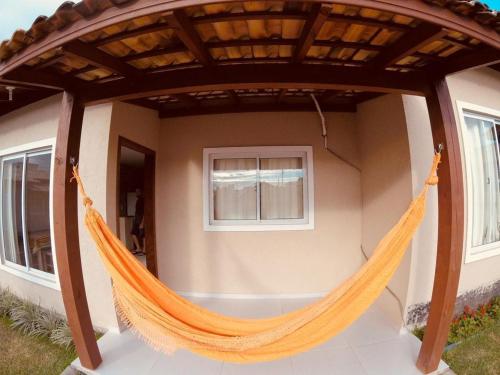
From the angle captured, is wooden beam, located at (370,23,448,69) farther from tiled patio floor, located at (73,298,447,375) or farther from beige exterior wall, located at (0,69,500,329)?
tiled patio floor, located at (73,298,447,375)

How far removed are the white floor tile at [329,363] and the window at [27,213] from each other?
2642 mm

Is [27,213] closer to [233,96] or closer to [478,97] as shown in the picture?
[233,96]

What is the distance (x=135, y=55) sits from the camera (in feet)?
4.72

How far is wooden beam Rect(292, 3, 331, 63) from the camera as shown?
3.36ft

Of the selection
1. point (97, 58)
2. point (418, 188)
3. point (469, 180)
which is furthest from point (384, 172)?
point (97, 58)

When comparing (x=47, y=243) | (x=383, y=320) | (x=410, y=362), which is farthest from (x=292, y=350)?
(x=47, y=243)

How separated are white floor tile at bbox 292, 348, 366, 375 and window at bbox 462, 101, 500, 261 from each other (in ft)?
5.14

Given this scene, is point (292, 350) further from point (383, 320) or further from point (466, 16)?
point (466, 16)

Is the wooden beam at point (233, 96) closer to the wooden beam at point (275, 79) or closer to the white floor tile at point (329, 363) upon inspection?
the wooden beam at point (275, 79)

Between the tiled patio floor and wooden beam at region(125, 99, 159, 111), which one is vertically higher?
wooden beam at region(125, 99, 159, 111)

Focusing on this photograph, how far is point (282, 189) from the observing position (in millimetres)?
3029

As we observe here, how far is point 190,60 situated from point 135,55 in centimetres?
32

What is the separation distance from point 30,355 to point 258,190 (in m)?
2.59

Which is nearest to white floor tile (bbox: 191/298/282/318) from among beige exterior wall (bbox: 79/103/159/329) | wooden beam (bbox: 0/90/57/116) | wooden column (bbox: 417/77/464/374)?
beige exterior wall (bbox: 79/103/159/329)
